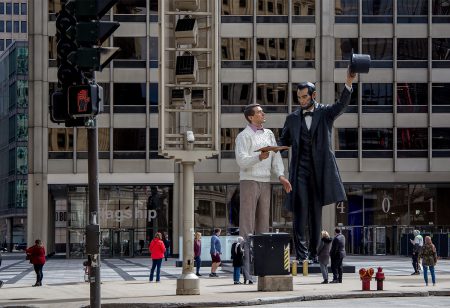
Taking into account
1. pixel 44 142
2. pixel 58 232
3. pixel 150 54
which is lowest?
pixel 58 232

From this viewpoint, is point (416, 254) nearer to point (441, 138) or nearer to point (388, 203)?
point (441, 138)

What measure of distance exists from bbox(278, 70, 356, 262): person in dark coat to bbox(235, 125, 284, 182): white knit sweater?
1120 millimetres

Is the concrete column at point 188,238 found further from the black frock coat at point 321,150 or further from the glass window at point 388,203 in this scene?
the glass window at point 388,203

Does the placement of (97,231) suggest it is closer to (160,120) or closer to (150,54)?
(160,120)

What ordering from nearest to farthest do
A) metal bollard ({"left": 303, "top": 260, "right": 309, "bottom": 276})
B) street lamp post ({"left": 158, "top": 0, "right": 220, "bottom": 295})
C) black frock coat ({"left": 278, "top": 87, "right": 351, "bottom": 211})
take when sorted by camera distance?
street lamp post ({"left": 158, "top": 0, "right": 220, "bottom": 295}) < black frock coat ({"left": 278, "top": 87, "right": 351, "bottom": 211}) < metal bollard ({"left": 303, "top": 260, "right": 309, "bottom": 276})

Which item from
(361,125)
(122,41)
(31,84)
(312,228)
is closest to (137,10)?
(122,41)

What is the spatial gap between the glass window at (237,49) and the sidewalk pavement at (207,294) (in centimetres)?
3522

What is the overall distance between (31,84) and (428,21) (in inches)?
1009

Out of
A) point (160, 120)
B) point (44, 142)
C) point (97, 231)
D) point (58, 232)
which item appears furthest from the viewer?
point (58, 232)

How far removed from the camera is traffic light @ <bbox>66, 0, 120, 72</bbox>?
13.8 m

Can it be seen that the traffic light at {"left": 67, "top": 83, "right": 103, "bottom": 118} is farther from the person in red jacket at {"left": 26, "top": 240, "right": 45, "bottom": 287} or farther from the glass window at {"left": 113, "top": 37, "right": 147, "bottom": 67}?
the glass window at {"left": 113, "top": 37, "right": 147, "bottom": 67}

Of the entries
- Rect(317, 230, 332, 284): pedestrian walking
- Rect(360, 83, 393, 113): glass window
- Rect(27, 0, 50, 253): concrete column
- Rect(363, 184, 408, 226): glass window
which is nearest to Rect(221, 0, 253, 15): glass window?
Rect(360, 83, 393, 113): glass window

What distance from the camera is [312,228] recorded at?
30.0m

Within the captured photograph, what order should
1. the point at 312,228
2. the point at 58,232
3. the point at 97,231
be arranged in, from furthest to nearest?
1. the point at 58,232
2. the point at 312,228
3. the point at 97,231
